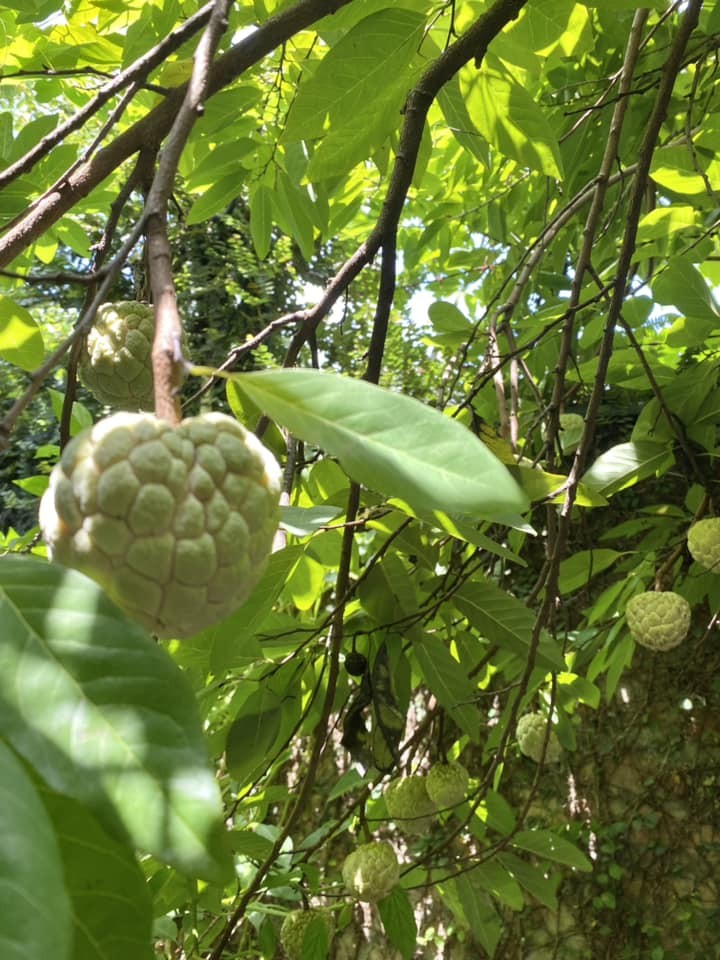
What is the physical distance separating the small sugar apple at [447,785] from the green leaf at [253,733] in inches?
17.5

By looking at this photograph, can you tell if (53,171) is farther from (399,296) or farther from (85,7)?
(399,296)

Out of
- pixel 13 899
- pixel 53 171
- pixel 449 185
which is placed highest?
pixel 449 185

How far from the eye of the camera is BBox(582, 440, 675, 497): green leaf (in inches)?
62.9

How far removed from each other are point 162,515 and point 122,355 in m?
0.51

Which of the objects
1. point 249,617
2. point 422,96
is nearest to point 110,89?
point 422,96

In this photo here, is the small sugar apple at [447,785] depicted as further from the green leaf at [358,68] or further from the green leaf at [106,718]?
the green leaf at [106,718]

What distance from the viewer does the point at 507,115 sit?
1211 millimetres

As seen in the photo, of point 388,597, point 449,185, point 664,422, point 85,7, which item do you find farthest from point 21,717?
point 449,185

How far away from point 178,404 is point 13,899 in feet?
1.01

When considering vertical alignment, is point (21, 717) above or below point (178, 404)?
below

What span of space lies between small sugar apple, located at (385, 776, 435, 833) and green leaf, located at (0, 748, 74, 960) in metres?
1.47

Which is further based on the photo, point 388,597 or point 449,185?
point 449,185

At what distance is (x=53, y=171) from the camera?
61.8 inches

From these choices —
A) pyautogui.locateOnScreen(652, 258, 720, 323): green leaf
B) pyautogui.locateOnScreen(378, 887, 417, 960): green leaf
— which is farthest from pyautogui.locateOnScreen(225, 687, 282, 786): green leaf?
pyautogui.locateOnScreen(652, 258, 720, 323): green leaf
